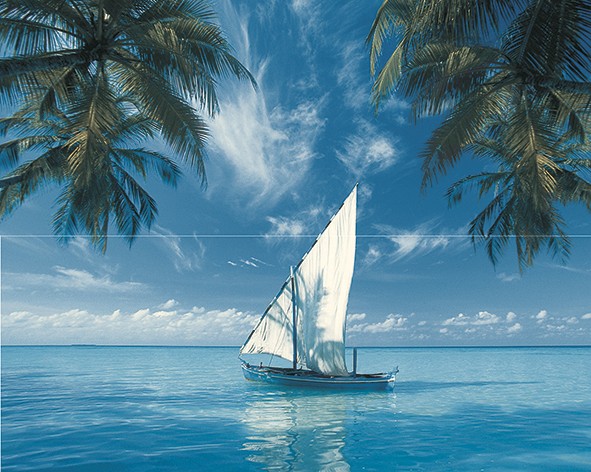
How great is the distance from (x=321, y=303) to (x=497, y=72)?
34.2ft

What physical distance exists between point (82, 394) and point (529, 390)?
56.4 feet

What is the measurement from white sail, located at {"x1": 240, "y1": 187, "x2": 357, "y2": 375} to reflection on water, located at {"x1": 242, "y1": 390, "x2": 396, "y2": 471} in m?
1.41

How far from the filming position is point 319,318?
1759 cm

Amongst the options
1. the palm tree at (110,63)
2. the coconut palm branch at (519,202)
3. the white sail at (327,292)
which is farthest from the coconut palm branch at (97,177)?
the coconut palm branch at (519,202)

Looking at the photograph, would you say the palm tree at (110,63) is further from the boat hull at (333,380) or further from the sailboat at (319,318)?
the boat hull at (333,380)

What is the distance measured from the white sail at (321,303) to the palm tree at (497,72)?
7.14 meters

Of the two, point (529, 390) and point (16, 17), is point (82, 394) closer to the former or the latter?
point (16, 17)

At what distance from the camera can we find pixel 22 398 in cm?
1762

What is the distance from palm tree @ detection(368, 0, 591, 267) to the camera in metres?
7.07

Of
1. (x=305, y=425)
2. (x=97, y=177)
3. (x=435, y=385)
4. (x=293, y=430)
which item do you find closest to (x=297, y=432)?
(x=293, y=430)

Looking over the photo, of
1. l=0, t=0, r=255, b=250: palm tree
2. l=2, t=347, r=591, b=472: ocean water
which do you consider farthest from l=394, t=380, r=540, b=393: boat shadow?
l=0, t=0, r=255, b=250: palm tree

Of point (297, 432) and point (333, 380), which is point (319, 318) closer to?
point (333, 380)

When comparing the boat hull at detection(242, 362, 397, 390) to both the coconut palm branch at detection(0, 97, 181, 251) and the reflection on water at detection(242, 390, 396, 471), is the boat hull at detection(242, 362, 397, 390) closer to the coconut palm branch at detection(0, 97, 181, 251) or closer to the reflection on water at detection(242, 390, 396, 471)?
the reflection on water at detection(242, 390, 396, 471)

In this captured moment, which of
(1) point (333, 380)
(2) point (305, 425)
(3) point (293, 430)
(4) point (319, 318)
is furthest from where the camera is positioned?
(1) point (333, 380)
